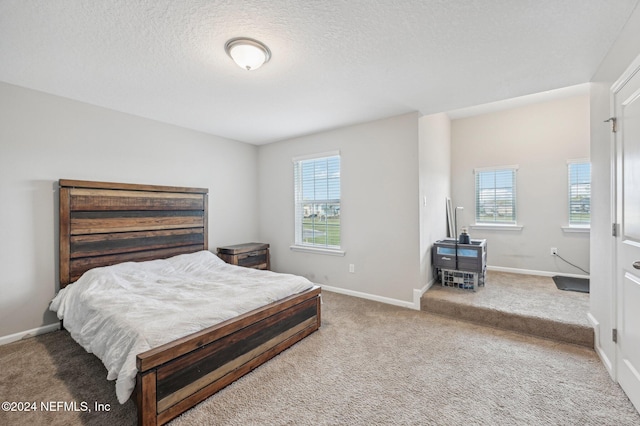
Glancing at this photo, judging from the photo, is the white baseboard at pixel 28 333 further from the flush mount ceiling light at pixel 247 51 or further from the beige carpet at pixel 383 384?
the flush mount ceiling light at pixel 247 51

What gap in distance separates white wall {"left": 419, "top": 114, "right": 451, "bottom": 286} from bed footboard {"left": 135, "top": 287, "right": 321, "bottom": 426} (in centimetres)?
187

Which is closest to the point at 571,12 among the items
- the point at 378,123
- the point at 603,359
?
the point at 378,123

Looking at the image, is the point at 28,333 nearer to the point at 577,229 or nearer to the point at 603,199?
the point at 603,199

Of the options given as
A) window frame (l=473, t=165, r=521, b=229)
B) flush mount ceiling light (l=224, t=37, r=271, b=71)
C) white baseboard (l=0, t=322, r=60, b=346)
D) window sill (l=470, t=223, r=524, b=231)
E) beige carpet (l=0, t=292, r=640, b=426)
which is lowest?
beige carpet (l=0, t=292, r=640, b=426)

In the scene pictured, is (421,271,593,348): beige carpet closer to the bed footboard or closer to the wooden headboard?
the bed footboard

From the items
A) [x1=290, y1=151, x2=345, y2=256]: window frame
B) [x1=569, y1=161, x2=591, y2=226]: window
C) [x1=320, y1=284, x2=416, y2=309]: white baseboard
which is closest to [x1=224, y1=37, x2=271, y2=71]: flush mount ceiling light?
[x1=290, y1=151, x2=345, y2=256]: window frame

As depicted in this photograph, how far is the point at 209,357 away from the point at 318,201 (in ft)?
9.17

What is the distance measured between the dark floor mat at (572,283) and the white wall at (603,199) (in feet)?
4.26

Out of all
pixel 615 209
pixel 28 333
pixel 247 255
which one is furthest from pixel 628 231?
pixel 28 333

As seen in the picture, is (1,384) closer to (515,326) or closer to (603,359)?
(515,326)

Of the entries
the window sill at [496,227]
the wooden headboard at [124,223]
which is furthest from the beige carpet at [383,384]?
the window sill at [496,227]

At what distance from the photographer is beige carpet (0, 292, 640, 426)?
5.48 ft

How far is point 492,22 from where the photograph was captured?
5.74 feet

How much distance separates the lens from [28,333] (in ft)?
8.83
